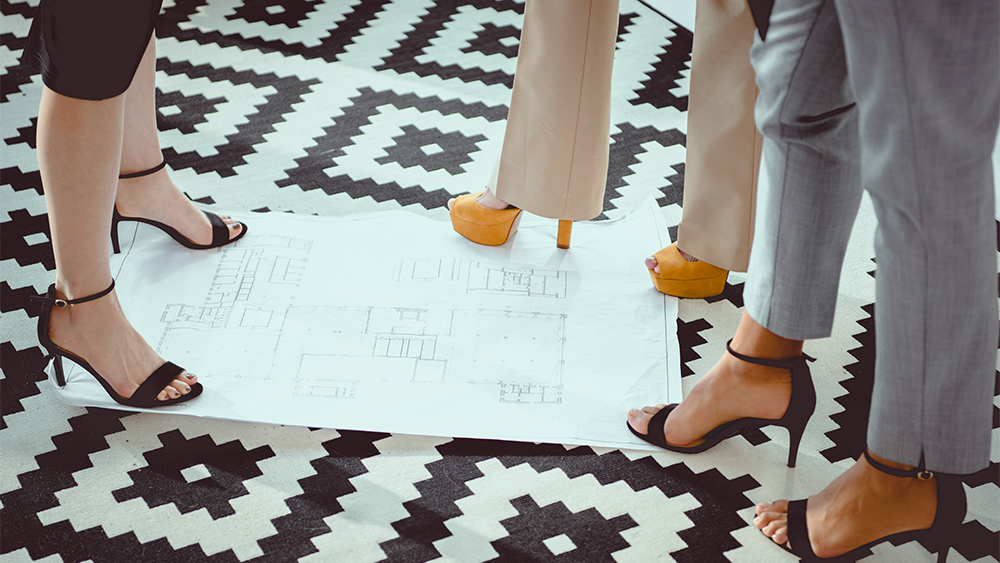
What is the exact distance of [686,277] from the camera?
53.2 inches

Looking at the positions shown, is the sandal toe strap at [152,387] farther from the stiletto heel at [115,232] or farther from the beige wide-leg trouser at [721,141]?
the beige wide-leg trouser at [721,141]

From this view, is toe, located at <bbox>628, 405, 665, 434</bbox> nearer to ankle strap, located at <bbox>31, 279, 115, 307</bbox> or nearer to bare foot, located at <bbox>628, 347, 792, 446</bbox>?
bare foot, located at <bbox>628, 347, 792, 446</bbox>

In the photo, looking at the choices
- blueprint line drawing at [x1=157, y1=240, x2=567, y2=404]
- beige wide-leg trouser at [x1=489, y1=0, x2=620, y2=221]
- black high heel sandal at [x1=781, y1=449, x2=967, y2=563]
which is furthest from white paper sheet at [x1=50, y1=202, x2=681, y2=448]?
black high heel sandal at [x1=781, y1=449, x2=967, y2=563]

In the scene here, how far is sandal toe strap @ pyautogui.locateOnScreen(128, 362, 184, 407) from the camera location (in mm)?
1125

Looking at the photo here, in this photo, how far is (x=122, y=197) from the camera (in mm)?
1369

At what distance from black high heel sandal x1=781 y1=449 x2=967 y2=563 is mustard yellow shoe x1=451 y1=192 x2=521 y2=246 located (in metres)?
0.64

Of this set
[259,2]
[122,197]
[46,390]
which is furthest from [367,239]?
[259,2]

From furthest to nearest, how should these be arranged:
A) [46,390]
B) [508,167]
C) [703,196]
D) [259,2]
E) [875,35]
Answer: [259,2] → [508,167] → [703,196] → [46,390] → [875,35]

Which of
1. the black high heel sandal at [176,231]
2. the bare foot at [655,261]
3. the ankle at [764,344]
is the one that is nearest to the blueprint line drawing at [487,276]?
the bare foot at [655,261]

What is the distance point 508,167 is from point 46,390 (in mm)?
690

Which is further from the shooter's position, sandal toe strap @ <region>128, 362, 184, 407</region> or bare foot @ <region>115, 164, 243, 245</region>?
bare foot @ <region>115, 164, 243, 245</region>

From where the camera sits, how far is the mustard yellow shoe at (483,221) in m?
1.45

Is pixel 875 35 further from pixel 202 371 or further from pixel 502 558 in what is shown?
pixel 202 371

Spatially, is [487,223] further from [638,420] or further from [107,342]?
[107,342]
